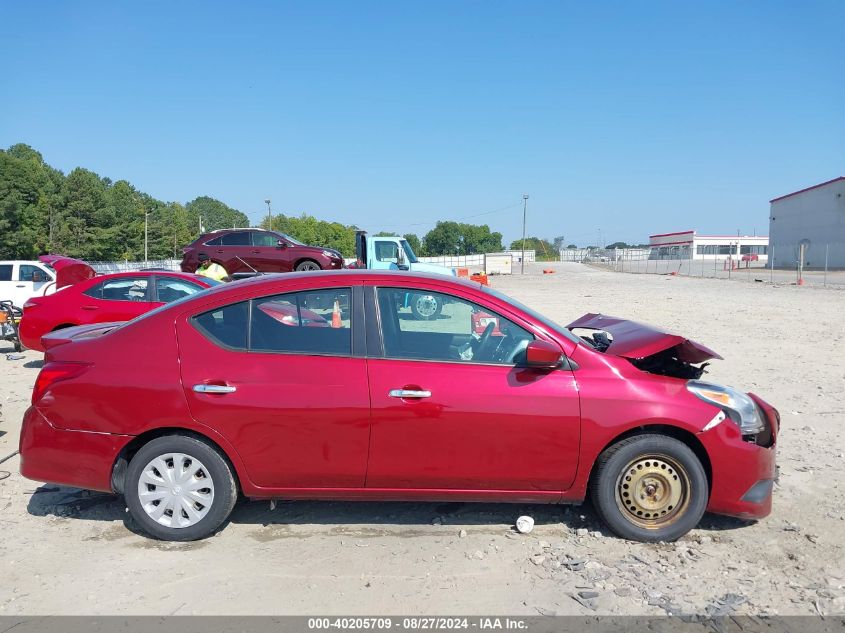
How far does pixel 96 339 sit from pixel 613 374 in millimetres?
3288

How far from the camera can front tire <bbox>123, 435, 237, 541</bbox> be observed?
13.3 feet

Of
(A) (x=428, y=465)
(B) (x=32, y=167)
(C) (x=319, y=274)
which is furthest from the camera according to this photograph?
(B) (x=32, y=167)

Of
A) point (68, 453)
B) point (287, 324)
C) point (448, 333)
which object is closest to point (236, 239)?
point (68, 453)

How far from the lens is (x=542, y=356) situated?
3.90 m

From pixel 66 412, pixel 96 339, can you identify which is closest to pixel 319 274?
pixel 96 339

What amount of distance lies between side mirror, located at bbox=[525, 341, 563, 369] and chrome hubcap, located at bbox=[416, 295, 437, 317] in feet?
2.53

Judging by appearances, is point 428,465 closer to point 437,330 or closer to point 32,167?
point 437,330

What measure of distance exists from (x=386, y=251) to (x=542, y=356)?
52.7 ft

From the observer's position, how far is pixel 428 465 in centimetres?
400

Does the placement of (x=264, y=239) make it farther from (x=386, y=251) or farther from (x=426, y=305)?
(x=426, y=305)

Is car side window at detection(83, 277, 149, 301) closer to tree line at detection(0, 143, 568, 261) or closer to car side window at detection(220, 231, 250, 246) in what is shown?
car side window at detection(220, 231, 250, 246)

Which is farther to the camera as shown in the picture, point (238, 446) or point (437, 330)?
point (437, 330)

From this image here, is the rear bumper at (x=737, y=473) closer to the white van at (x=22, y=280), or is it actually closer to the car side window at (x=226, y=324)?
the car side window at (x=226, y=324)

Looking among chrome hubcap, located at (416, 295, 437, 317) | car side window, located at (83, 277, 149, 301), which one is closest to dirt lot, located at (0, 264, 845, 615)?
chrome hubcap, located at (416, 295, 437, 317)
